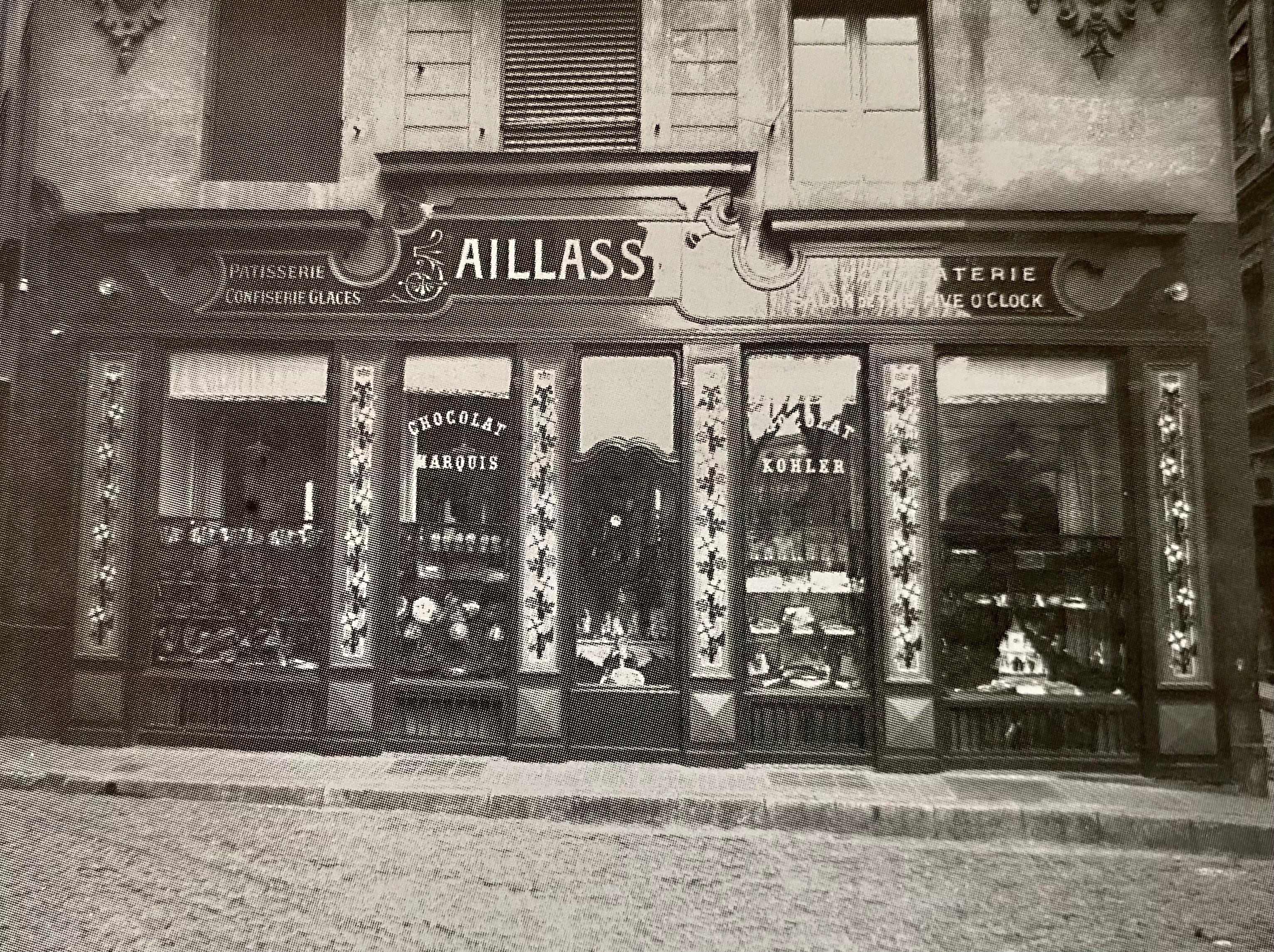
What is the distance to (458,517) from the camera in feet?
24.9

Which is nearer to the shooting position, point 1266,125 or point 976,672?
point 976,672

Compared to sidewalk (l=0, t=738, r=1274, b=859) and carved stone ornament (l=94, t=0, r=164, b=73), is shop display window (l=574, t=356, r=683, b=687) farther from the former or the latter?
carved stone ornament (l=94, t=0, r=164, b=73)

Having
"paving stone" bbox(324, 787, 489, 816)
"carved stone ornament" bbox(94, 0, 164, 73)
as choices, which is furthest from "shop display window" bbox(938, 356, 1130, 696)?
"carved stone ornament" bbox(94, 0, 164, 73)

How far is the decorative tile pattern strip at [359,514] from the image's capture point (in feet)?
Result: 24.4

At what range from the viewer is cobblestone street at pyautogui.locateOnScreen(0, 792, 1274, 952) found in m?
4.02

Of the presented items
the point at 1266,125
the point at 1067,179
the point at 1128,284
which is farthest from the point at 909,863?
the point at 1266,125

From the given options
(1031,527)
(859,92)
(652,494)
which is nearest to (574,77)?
(859,92)

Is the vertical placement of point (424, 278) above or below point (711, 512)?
above

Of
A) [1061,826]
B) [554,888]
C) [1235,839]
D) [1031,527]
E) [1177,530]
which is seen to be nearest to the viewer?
[554,888]

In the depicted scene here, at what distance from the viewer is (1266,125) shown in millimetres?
9125

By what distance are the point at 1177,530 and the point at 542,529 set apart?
5.69m

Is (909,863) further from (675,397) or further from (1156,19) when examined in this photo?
(1156,19)

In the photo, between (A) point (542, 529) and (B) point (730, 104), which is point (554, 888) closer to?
(A) point (542, 529)

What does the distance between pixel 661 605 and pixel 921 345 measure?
340 cm
